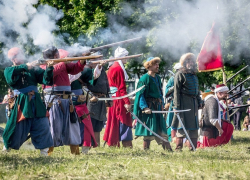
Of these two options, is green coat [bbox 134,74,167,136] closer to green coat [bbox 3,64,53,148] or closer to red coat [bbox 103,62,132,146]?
red coat [bbox 103,62,132,146]

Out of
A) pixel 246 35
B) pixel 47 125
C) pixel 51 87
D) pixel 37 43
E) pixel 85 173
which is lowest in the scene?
pixel 85 173

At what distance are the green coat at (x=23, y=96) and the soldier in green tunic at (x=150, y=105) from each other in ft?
6.33

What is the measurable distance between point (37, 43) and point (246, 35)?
7.99 metres

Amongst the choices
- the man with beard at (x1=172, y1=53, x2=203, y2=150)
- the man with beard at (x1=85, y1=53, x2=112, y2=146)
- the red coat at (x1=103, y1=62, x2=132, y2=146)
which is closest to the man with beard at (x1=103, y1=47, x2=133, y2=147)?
the red coat at (x1=103, y1=62, x2=132, y2=146)

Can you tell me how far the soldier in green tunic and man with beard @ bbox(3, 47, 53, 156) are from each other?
6.22ft

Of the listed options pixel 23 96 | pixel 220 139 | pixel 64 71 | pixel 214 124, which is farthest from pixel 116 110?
pixel 23 96

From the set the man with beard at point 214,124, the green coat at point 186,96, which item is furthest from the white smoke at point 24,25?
the man with beard at point 214,124

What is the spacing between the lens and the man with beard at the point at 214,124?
8.84 metres

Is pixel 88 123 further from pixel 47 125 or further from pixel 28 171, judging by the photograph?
pixel 28 171

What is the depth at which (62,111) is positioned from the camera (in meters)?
7.01

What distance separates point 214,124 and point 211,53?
186cm

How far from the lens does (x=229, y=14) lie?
11836mm

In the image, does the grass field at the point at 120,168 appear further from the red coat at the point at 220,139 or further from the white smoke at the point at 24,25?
the red coat at the point at 220,139

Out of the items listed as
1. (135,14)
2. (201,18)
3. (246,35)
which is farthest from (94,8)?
(246,35)
